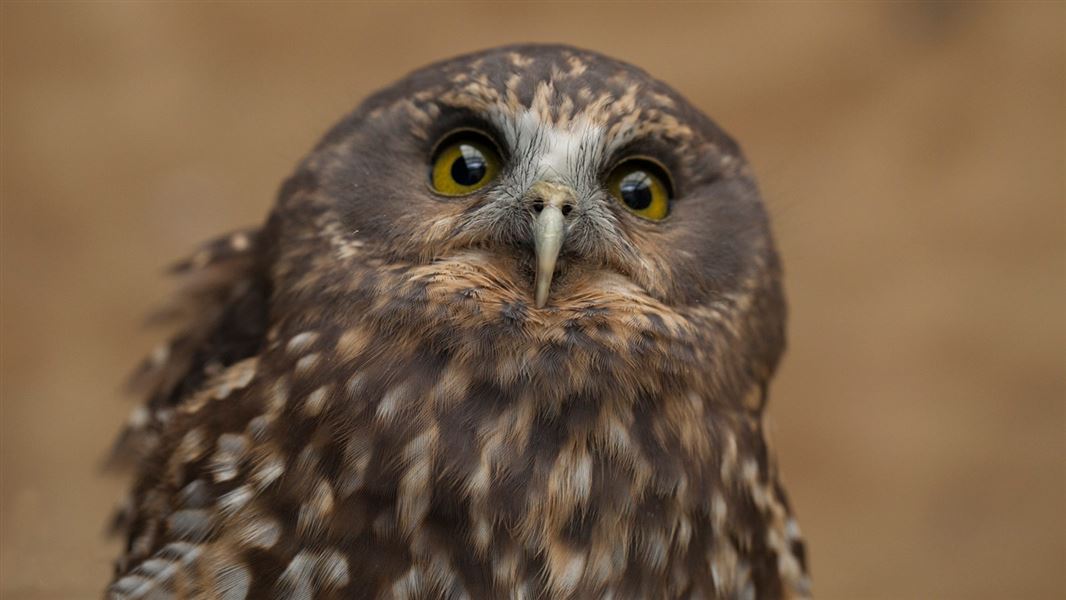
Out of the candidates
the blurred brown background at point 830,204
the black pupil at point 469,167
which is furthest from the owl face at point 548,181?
the blurred brown background at point 830,204

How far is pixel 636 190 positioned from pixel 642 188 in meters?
0.01

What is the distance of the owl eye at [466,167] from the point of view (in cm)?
189

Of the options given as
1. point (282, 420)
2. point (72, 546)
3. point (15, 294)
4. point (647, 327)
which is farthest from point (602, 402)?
point (15, 294)

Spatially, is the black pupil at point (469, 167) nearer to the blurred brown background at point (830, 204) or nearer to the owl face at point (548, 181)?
the owl face at point (548, 181)

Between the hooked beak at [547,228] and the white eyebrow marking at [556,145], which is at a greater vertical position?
the white eyebrow marking at [556,145]

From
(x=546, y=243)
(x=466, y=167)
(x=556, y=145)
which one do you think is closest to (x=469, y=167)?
(x=466, y=167)

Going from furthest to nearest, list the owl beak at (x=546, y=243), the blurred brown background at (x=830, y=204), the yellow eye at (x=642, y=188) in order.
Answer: the blurred brown background at (x=830, y=204), the yellow eye at (x=642, y=188), the owl beak at (x=546, y=243)

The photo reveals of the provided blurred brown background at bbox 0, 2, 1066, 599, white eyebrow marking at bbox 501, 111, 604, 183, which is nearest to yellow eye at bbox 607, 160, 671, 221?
white eyebrow marking at bbox 501, 111, 604, 183

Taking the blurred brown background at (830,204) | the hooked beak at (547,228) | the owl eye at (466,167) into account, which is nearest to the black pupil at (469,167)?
the owl eye at (466,167)

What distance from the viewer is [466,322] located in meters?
1.74

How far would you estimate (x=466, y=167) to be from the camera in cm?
189

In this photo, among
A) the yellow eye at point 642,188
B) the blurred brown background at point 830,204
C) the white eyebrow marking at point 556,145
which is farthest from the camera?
the blurred brown background at point 830,204

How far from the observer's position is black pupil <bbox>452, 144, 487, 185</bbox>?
189cm

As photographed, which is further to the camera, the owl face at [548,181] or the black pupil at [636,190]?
the black pupil at [636,190]
